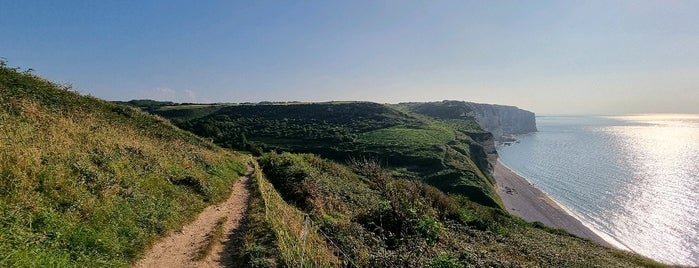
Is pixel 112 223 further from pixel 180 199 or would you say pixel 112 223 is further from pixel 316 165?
pixel 316 165

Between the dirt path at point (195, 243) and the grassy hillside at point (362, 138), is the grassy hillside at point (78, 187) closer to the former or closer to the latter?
the dirt path at point (195, 243)

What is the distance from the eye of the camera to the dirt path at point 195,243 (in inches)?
477

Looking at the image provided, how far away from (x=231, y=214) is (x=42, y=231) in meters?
9.11

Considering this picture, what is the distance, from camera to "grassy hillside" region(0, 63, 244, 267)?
10102 mm

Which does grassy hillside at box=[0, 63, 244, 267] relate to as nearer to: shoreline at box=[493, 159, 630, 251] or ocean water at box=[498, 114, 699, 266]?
shoreline at box=[493, 159, 630, 251]

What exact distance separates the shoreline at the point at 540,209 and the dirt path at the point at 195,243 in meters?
65.3

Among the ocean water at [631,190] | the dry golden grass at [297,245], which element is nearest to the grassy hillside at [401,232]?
the dry golden grass at [297,245]

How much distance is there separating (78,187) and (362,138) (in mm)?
111883

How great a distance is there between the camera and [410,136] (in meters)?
127

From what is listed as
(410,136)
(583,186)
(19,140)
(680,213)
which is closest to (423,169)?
(410,136)

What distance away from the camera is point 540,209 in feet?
265

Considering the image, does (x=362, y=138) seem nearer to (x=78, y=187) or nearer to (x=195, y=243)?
(x=195, y=243)

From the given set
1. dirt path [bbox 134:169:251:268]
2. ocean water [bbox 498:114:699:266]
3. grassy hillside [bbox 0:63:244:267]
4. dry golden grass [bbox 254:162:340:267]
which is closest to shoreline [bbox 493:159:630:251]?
ocean water [bbox 498:114:699:266]

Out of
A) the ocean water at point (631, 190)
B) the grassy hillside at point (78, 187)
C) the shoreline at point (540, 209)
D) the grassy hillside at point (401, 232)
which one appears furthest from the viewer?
the shoreline at point (540, 209)
